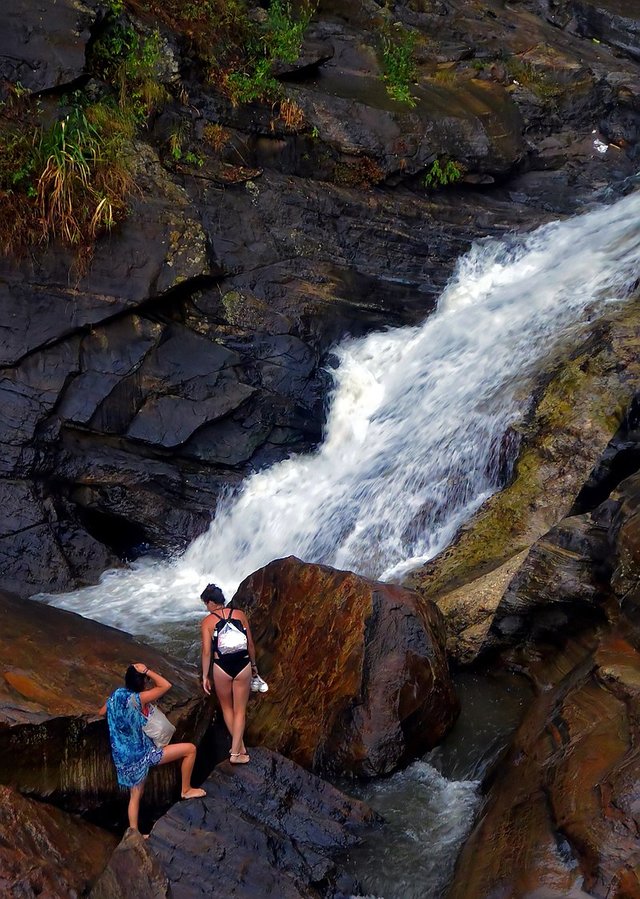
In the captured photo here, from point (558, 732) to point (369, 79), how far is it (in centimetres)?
1038

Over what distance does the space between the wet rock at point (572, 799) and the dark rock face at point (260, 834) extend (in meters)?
0.82

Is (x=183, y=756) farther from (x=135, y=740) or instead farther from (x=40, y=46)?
(x=40, y=46)

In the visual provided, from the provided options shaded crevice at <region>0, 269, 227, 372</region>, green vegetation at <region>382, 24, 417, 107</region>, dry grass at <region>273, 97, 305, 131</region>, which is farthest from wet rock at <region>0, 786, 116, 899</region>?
green vegetation at <region>382, 24, 417, 107</region>

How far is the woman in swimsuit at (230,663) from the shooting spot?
19.7ft

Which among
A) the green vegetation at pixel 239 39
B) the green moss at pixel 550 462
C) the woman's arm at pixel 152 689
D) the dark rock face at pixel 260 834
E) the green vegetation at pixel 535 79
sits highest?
the green vegetation at pixel 535 79

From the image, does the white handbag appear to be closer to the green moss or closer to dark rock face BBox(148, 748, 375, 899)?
dark rock face BBox(148, 748, 375, 899)

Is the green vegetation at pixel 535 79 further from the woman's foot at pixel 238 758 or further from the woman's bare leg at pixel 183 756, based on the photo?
the woman's bare leg at pixel 183 756

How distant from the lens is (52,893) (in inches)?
183

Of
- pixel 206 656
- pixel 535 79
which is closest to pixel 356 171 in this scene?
pixel 535 79

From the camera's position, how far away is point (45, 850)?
16.1ft

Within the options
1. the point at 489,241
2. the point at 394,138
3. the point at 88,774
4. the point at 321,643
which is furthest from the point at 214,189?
the point at 88,774

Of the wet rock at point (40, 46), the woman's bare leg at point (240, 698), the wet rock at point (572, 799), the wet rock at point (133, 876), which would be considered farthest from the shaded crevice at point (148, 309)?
the wet rock at point (572, 799)

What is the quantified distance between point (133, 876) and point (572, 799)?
2.37 meters

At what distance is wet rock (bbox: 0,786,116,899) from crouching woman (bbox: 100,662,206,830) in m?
0.30
